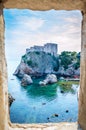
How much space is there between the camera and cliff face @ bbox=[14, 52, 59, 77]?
131 feet

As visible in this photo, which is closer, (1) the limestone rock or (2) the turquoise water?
(2) the turquoise water

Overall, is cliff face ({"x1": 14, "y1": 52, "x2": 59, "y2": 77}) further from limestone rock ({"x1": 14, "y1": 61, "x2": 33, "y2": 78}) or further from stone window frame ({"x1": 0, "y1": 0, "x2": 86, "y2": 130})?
stone window frame ({"x1": 0, "y1": 0, "x2": 86, "y2": 130})

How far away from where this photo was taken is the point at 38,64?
42.0 meters

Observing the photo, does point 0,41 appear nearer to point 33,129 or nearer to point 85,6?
point 85,6

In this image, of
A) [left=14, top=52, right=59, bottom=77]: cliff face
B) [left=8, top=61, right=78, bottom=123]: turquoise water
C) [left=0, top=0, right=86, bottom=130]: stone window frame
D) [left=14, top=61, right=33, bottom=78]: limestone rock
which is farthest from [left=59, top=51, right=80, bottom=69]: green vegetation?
[left=0, top=0, right=86, bottom=130]: stone window frame

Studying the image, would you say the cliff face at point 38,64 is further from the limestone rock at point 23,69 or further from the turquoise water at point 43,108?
the turquoise water at point 43,108

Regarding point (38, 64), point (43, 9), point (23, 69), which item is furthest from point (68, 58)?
point (43, 9)

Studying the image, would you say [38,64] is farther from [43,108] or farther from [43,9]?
[43,9]

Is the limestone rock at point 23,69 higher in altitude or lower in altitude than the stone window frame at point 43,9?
lower

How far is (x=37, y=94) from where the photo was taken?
81.3ft

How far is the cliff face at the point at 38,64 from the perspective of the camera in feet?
131

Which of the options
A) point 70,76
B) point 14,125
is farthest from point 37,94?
point 14,125

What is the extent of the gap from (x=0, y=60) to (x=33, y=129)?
113cm

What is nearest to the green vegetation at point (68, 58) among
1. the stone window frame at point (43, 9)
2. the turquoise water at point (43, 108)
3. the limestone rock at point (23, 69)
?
the limestone rock at point (23, 69)
